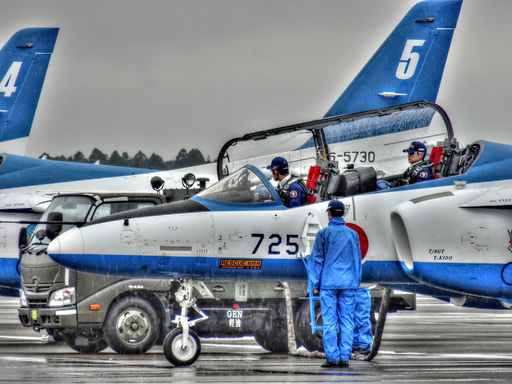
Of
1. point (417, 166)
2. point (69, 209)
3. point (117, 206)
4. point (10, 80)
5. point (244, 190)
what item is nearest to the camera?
point (244, 190)

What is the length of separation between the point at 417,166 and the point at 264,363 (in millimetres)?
3082

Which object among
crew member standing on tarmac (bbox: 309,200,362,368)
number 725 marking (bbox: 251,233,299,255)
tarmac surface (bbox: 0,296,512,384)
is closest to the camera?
tarmac surface (bbox: 0,296,512,384)

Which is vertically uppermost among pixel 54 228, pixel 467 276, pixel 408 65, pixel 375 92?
pixel 408 65

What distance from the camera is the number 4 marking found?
83.9 feet

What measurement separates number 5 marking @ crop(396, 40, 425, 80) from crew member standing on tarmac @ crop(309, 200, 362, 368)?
12.4 meters

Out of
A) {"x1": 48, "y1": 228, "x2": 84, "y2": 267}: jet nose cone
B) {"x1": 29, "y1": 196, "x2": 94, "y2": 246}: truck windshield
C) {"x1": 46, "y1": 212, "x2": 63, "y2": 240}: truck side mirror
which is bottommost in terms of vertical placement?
{"x1": 48, "y1": 228, "x2": 84, "y2": 267}: jet nose cone

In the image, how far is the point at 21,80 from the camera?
85.0ft

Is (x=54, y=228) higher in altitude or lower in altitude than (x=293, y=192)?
lower

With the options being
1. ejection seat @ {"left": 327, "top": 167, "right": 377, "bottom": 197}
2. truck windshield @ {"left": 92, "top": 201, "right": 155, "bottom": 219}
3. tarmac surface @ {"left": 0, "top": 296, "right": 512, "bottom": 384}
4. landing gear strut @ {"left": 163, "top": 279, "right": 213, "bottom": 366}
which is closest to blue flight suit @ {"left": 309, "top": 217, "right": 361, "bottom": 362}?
tarmac surface @ {"left": 0, "top": 296, "right": 512, "bottom": 384}

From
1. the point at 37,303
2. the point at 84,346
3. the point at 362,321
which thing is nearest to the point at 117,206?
the point at 37,303

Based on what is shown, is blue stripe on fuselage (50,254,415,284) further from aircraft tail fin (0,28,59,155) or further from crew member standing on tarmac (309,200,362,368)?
aircraft tail fin (0,28,59,155)

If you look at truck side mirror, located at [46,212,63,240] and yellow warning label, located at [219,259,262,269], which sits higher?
truck side mirror, located at [46,212,63,240]

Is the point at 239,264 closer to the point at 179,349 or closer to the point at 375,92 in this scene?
the point at 179,349

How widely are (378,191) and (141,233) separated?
9.23 feet
